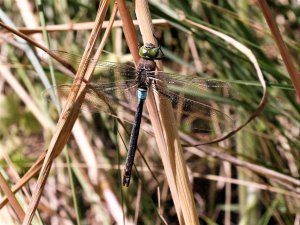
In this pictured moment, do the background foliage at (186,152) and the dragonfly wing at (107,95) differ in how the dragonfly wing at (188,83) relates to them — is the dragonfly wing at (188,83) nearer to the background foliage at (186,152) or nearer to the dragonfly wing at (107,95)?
the dragonfly wing at (107,95)

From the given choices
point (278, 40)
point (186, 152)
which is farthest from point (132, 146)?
point (186, 152)

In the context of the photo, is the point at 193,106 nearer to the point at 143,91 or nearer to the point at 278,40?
the point at 143,91

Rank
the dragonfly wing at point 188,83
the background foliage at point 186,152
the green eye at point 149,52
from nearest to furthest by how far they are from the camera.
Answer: the green eye at point 149,52 < the dragonfly wing at point 188,83 < the background foliage at point 186,152

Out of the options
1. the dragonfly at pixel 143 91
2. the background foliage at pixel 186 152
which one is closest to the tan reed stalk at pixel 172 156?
the dragonfly at pixel 143 91

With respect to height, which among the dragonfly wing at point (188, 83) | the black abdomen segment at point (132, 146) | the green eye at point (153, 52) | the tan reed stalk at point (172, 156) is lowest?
the tan reed stalk at point (172, 156)

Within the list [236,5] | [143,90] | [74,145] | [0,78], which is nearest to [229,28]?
[236,5]

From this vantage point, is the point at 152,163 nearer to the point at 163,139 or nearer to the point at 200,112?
the point at 200,112
